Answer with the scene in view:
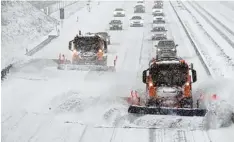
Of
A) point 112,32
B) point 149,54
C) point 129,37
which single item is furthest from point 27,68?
point 112,32

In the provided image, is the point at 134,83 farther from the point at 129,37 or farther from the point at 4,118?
the point at 129,37

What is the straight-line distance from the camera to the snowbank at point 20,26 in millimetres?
41681

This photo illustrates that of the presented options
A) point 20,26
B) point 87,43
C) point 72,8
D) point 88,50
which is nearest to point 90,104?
point 88,50

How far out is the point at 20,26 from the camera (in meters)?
47.9

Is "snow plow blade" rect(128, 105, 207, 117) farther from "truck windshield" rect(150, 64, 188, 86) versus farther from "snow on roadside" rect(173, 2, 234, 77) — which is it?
"snow on roadside" rect(173, 2, 234, 77)

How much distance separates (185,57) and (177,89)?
1543 cm

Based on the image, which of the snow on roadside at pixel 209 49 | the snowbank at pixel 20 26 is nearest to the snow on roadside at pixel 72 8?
the snowbank at pixel 20 26

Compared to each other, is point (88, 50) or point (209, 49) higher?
point (88, 50)

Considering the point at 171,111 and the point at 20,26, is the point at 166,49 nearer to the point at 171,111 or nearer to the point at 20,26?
the point at 171,111

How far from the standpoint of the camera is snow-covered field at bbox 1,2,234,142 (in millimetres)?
16406

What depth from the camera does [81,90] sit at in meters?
22.5

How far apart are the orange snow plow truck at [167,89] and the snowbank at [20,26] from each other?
65.1 feet

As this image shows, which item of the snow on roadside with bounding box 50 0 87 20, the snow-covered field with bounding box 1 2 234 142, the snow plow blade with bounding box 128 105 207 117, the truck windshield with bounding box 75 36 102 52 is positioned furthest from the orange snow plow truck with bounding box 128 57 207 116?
the snow on roadside with bounding box 50 0 87 20

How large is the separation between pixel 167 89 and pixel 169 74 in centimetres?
77
